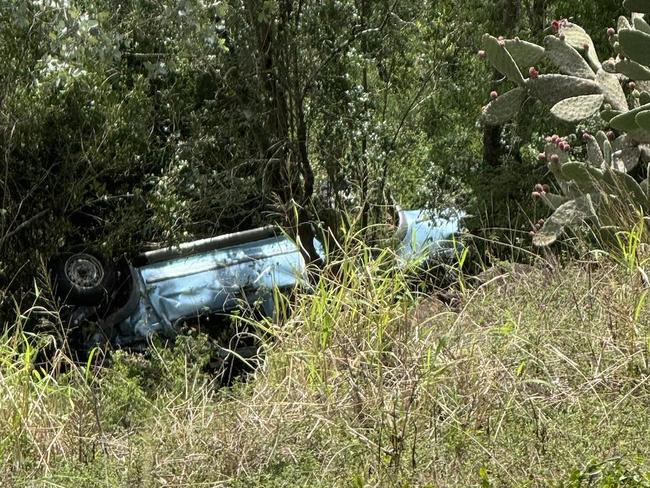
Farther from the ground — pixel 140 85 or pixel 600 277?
pixel 140 85

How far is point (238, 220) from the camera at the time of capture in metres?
9.44

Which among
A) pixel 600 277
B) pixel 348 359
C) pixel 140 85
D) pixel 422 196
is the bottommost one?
pixel 422 196

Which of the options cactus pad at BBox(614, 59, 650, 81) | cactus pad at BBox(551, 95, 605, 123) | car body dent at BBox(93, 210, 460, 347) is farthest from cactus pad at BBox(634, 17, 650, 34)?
car body dent at BBox(93, 210, 460, 347)

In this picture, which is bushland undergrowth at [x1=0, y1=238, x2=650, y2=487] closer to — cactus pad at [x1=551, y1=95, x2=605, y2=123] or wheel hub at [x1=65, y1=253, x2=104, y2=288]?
cactus pad at [x1=551, y1=95, x2=605, y2=123]

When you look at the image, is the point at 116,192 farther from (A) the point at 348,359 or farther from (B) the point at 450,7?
(A) the point at 348,359

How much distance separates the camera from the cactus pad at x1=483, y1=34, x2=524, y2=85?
7457 mm

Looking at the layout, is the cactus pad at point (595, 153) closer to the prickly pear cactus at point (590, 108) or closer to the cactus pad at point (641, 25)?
the prickly pear cactus at point (590, 108)

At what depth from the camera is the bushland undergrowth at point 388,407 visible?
4145 millimetres

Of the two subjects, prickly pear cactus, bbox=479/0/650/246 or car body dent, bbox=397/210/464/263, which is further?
car body dent, bbox=397/210/464/263

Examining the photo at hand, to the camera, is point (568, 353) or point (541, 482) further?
point (568, 353)

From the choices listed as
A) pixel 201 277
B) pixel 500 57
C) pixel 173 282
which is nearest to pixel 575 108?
pixel 500 57

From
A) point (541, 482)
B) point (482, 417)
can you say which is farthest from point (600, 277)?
point (541, 482)

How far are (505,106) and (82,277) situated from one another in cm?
366

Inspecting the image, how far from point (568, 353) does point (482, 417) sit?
708 mm
